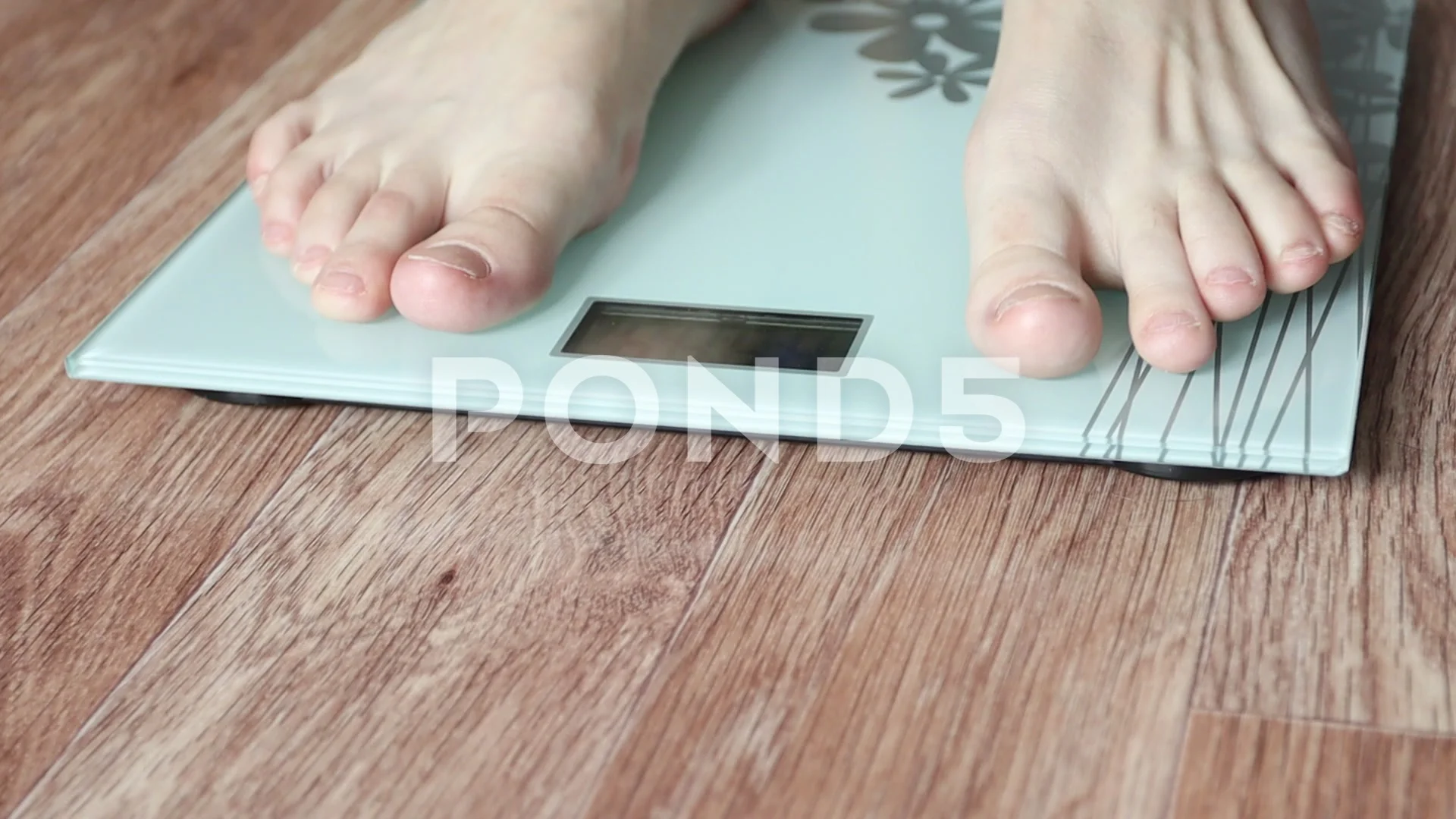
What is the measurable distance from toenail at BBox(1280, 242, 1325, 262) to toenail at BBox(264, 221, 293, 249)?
505 millimetres

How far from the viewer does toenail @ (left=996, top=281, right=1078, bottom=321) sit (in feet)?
2.11

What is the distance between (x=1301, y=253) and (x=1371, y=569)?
0.17 metres

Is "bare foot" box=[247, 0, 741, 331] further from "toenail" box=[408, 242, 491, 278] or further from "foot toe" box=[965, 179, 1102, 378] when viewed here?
"foot toe" box=[965, 179, 1102, 378]

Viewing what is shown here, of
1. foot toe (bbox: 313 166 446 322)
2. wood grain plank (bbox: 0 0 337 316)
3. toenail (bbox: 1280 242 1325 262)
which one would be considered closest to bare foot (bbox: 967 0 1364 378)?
toenail (bbox: 1280 242 1325 262)

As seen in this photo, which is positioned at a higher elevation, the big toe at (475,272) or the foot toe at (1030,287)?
the big toe at (475,272)

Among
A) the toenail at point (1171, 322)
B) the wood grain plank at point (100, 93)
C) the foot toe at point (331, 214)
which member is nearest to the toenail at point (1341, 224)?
the toenail at point (1171, 322)

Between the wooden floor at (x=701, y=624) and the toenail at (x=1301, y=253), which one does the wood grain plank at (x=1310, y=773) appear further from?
the toenail at (x=1301, y=253)

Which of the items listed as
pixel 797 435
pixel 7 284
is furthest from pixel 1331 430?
pixel 7 284

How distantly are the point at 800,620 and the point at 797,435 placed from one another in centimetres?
10

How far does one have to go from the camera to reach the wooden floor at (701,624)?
0.50 m

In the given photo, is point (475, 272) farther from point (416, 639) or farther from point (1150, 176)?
point (1150, 176)

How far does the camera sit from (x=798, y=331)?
0.69m

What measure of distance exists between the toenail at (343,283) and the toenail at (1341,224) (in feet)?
1.53

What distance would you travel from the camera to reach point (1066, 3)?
81 centimetres
